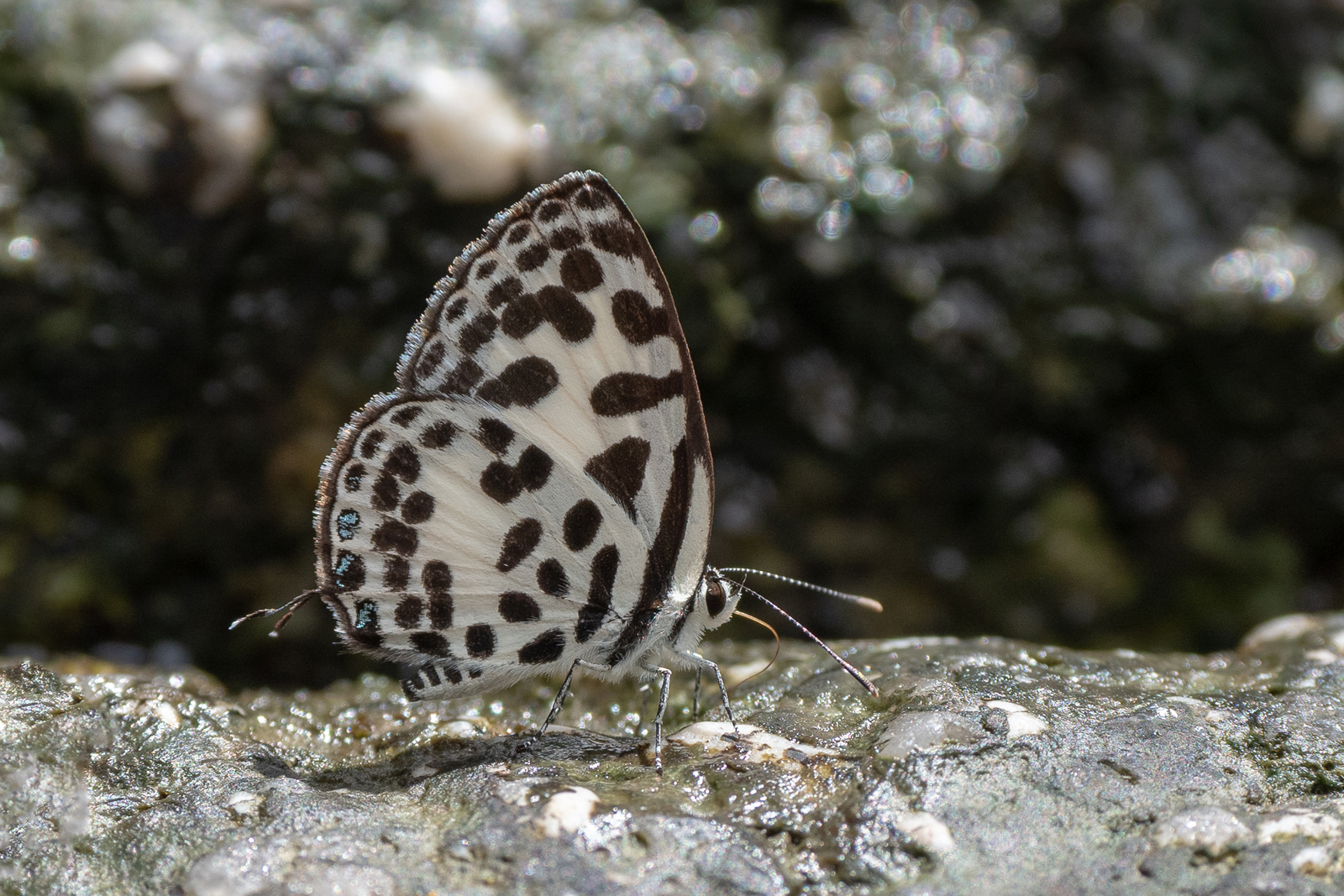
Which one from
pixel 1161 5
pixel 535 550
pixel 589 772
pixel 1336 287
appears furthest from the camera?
pixel 1161 5

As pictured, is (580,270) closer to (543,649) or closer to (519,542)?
(519,542)

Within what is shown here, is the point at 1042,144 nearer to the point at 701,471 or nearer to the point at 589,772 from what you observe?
the point at 701,471

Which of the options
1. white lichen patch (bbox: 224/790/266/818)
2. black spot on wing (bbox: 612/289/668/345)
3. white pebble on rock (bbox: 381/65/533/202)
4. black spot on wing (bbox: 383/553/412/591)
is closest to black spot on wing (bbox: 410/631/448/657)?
black spot on wing (bbox: 383/553/412/591)

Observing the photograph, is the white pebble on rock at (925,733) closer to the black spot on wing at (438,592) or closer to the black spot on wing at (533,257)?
the black spot on wing at (438,592)

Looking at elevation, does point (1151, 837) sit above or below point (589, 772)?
above

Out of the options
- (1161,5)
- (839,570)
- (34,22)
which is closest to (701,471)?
(839,570)

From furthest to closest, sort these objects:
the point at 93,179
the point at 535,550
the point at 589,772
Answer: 1. the point at 93,179
2. the point at 535,550
3. the point at 589,772

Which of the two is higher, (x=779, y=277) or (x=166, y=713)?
(x=779, y=277)

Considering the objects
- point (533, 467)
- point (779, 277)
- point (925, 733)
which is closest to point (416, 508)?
point (533, 467)
